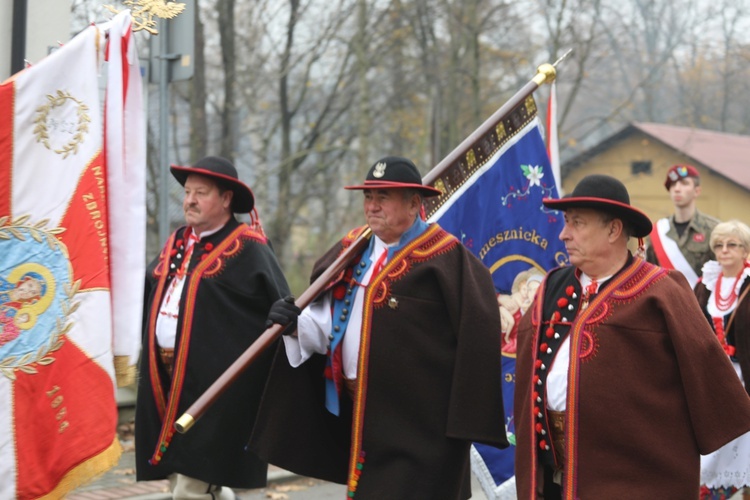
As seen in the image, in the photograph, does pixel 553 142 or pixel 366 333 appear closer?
pixel 366 333

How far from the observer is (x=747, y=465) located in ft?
21.7

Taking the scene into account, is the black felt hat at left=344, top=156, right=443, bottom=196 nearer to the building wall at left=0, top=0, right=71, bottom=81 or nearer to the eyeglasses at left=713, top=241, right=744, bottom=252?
the building wall at left=0, top=0, right=71, bottom=81

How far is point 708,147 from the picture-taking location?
82.5 ft

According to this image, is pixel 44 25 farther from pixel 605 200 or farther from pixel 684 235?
pixel 684 235

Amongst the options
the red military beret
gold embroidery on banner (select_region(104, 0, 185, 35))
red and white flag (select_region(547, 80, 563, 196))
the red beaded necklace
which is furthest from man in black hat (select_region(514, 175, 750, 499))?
the red military beret

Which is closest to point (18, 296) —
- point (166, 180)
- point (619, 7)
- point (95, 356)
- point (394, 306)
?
point (95, 356)

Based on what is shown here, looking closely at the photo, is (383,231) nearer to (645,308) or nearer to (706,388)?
(645,308)

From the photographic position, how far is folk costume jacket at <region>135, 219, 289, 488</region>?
604cm

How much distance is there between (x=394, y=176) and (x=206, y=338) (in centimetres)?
164

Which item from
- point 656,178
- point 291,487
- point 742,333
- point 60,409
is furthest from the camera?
point 656,178

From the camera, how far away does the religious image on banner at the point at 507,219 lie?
20.0 ft

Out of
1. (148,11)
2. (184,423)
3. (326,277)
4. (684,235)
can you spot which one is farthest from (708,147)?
(184,423)

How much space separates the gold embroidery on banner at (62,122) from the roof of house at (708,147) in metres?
19.5

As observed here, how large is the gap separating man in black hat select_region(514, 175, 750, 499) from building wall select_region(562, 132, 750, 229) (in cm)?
1894
